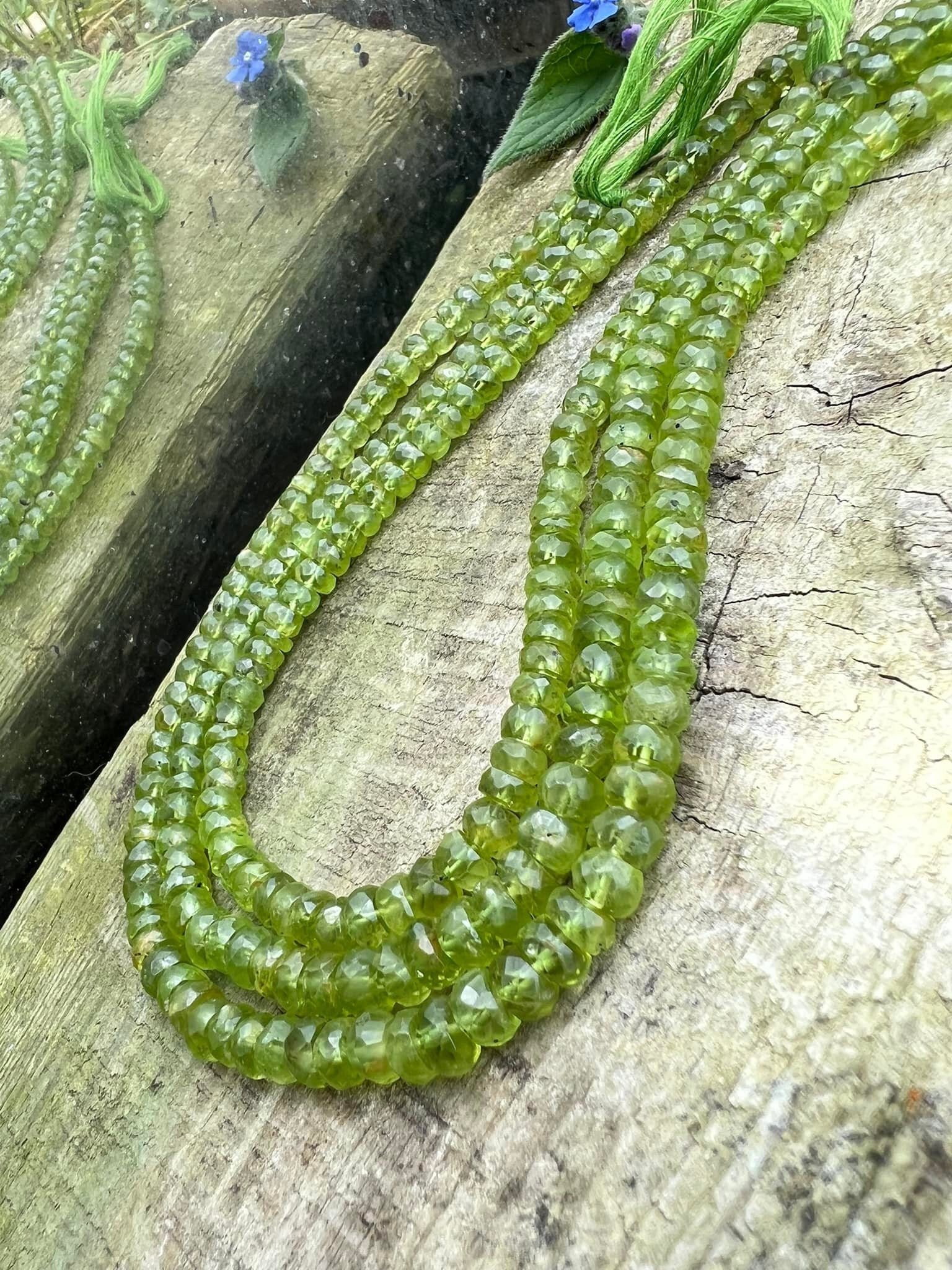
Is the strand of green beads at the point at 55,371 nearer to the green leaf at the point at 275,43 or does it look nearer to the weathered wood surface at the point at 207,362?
the weathered wood surface at the point at 207,362

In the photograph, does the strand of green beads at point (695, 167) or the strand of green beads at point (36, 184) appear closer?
the strand of green beads at point (695, 167)

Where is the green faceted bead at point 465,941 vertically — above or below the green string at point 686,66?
below

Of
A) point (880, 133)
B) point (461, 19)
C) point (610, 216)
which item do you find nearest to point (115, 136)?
point (461, 19)

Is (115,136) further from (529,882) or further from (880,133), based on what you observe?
(529,882)

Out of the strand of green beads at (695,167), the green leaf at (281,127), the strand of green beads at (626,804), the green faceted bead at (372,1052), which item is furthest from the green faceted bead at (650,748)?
the green leaf at (281,127)

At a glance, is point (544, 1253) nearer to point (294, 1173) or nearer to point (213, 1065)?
point (294, 1173)

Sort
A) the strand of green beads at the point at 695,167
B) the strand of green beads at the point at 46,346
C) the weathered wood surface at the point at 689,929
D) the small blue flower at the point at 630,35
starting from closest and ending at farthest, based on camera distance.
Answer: the weathered wood surface at the point at 689,929 < the strand of green beads at the point at 695,167 < the small blue flower at the point at 630,35 < the strand of green beads at the point at 46,346
